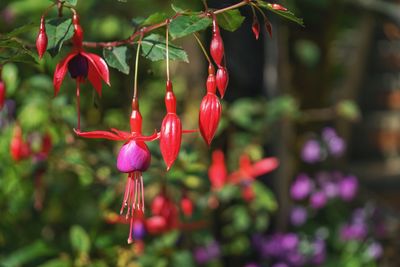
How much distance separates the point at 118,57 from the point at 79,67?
0.27 ft

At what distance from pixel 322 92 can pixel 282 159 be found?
22.0 inches

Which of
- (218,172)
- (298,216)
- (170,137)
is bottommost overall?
(298,216)

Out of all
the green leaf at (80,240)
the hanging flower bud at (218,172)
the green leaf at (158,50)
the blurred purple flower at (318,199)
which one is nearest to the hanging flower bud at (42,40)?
the green leaf at (158,50)

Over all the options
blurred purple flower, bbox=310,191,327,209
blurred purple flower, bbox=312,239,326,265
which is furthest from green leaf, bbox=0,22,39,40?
blurred purple flower, bbox=310,191,327,209

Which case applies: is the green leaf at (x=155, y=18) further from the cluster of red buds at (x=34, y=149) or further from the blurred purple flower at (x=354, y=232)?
the blurred purple flower at (x=354, y=232)

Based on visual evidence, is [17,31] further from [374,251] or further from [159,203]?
[374,251]

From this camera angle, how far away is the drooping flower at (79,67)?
82cm

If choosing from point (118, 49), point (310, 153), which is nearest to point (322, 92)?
point (310, 153)

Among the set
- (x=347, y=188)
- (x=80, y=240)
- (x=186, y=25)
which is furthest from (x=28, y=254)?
(x=347, y=188)

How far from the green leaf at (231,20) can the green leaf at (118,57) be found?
127 mm

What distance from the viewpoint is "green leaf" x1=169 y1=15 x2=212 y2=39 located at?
813mm

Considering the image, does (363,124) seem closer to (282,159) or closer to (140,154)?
(282,159)

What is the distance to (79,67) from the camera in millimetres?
842

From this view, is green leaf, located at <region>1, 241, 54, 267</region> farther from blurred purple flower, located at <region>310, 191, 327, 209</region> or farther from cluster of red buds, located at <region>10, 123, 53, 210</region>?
blurred purple flower, located at <region>310, 191, 327, 209</region>
